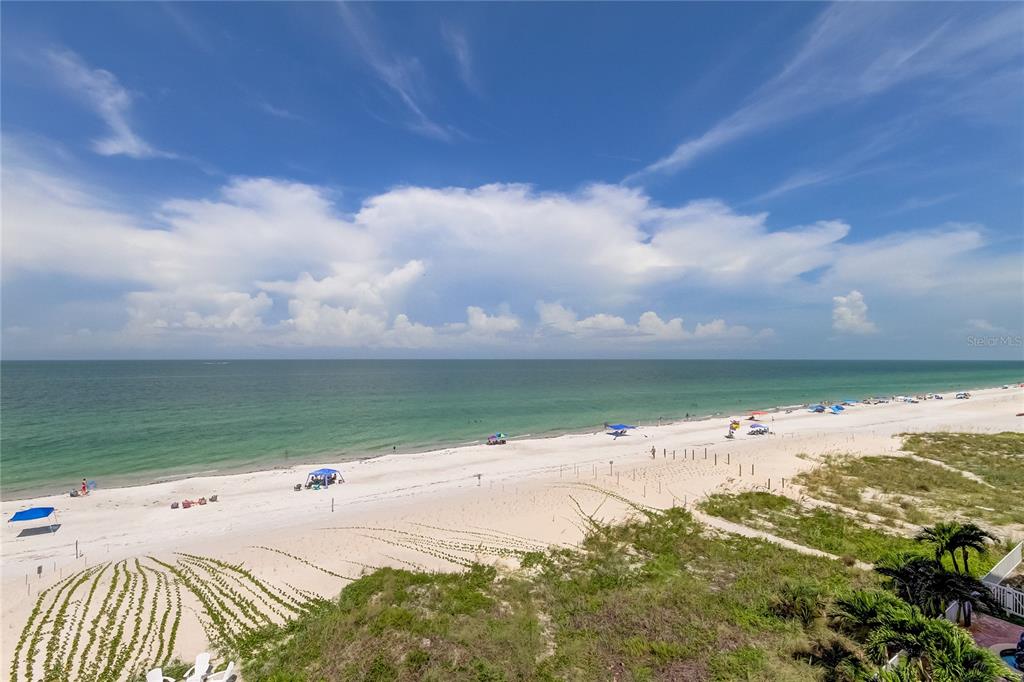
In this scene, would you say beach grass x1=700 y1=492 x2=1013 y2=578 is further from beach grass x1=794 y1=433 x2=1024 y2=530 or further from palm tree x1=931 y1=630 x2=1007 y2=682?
palm tree x1=931 y1=630 x2=1007 y2=682

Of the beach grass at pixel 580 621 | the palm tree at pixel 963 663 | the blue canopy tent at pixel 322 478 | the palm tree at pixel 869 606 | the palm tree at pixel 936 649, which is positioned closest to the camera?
the palm tree at pixel 963 663

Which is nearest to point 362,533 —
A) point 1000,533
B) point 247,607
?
point 247,607

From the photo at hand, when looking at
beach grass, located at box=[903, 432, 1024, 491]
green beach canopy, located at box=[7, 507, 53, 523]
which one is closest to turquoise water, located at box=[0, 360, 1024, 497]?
green beach canopy, located at box=[7, 507, 53, 523]

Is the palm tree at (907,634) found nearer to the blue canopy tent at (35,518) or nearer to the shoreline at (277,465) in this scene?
the shoreline at (277,465)

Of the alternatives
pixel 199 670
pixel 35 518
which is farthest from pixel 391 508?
pixel 35 518

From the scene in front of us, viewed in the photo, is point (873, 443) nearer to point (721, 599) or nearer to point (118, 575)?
point (721, 599)

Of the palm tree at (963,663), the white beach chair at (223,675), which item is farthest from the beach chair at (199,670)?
the palm tree at (963,663)

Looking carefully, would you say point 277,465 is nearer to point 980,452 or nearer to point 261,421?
point 261,421
